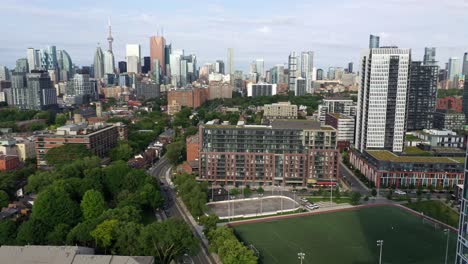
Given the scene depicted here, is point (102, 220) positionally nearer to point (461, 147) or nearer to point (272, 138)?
point (272, 138)

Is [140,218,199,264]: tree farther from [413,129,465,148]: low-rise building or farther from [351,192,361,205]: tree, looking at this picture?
[413,129,465,148]: low-rise building

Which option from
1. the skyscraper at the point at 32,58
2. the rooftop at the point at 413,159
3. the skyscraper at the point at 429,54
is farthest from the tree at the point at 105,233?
the skyscraper at the point at 32,58

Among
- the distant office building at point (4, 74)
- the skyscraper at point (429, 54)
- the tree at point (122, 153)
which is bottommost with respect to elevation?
the tree at point (122, 153)

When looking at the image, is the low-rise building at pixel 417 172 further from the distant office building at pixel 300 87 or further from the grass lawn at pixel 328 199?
the distant office building at pixel 300 87

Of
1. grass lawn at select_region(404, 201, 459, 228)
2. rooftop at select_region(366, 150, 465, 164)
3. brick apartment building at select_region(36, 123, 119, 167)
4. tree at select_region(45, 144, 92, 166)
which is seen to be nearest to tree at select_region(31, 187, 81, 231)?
tree at select_region(45, 144, 92, 166)

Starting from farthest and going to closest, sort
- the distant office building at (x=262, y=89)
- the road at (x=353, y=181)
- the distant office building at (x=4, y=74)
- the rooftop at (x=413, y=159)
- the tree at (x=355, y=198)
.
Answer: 1. the distant office building at (x=4, y=74)
2. the distant office building at (x=262, y=89)
3. the road at (x=353, y=181)
4. the rooftop at (x=413, y=159)
5. the tree at (x=355, y=198)

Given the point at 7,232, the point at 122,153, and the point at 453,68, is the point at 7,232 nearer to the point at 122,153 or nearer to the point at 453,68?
the point at 122,153
